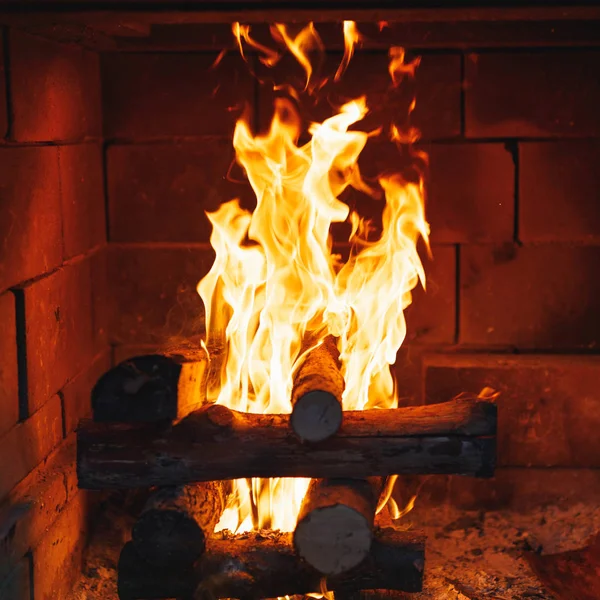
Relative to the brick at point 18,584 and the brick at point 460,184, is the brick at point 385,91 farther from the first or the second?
the brick at point 18,584

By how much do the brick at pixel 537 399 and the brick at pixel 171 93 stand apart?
1.34 metres

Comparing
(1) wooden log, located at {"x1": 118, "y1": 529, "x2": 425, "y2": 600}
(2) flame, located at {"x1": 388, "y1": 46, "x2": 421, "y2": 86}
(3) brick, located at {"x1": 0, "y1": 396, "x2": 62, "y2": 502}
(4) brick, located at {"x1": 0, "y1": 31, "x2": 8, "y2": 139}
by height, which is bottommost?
(1) wooden log, located at {"x1": 118, "y1": 529, "x2": 425, "y2": 600}

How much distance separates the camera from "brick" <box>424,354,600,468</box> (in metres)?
3.88

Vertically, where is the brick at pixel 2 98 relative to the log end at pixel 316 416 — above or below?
above

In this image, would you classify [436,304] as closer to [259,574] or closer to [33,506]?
[259,574]

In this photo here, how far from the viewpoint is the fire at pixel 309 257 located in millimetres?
3707

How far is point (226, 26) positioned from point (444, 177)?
3.46 ft

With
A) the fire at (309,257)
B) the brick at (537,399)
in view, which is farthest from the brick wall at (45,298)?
the brick at (537,399)

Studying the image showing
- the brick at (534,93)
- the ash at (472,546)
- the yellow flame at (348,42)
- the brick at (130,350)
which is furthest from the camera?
the brick at (130,350)

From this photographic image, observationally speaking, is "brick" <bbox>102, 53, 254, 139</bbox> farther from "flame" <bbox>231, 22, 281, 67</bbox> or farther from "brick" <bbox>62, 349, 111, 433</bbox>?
"brick" <bbox>62, 349, 111, 433</bbox>

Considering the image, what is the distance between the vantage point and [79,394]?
372 cm

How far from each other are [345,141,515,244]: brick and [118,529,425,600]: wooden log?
4.77 ft

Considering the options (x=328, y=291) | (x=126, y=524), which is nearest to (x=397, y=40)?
(x=328, y=291)

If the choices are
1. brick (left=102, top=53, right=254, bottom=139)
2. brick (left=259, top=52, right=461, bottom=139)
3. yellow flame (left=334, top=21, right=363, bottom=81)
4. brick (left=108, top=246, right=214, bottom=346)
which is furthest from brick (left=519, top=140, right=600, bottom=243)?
brick (left=108, top=246, right=214, bottom=346)
